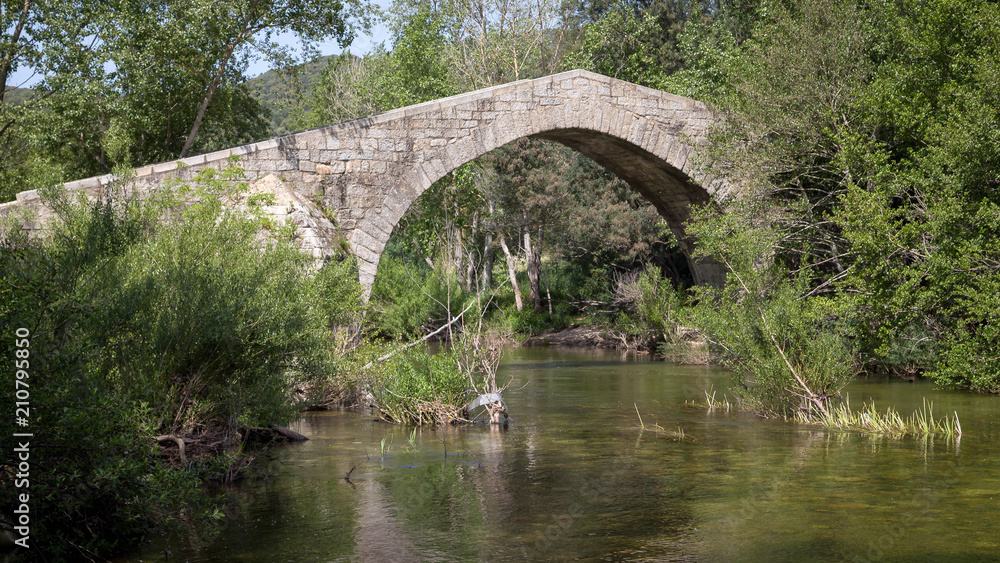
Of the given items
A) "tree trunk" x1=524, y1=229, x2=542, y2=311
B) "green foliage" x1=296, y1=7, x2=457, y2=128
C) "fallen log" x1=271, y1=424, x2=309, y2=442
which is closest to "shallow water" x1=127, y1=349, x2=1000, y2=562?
"fallen log" x1=271, y1=424, x2=309, y2=442

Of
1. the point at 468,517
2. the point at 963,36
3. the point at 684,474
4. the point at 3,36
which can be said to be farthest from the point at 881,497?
the point at 3,36

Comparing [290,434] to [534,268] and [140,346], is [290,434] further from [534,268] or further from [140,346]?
[534,268]

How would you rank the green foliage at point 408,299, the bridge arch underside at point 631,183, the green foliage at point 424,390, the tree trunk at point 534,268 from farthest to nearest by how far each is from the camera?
the tree trunk at point 534,268
the green foliage at point 408,299
the bridge arch underside at point 631,183
the green foliage at point 424,390

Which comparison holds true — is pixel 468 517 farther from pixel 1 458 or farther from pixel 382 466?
pixel 1 458

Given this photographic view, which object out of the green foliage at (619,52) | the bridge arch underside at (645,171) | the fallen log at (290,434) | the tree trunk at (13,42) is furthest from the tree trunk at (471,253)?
the fallen log at (290,434)

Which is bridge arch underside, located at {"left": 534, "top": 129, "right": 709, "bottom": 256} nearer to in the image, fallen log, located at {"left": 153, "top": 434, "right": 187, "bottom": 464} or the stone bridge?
the stone bridge

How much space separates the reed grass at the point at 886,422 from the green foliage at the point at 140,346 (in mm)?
4684

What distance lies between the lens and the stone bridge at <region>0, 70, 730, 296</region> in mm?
10766

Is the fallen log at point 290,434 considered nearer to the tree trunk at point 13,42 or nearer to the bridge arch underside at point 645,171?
the bridge arch underside at point 645,171

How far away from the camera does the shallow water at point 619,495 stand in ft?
14.3

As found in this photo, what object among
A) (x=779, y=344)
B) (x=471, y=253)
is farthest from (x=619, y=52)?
(x=779, y=344)

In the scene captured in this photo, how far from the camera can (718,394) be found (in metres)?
10.5

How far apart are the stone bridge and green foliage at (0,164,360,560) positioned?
2.14m

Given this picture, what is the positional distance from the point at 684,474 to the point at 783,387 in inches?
111
